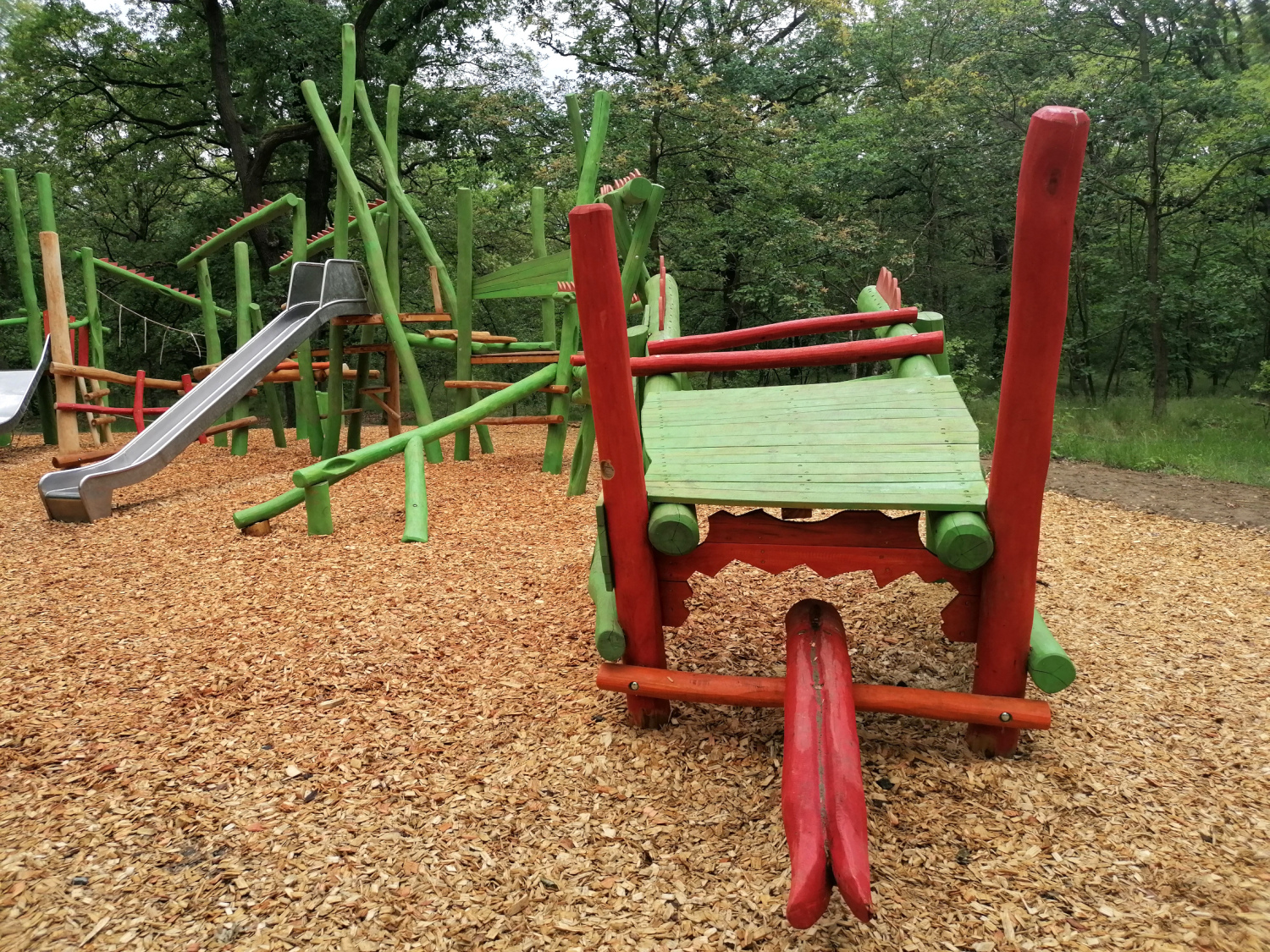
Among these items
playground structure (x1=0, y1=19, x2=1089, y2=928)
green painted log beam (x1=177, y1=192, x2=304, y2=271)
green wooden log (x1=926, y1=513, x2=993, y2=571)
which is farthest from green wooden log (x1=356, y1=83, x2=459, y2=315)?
green wooden log (x1=926, y1=513, x2=993, y2=571)

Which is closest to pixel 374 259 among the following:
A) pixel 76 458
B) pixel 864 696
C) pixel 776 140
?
pixel 76 458

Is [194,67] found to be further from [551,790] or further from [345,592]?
[551,790]

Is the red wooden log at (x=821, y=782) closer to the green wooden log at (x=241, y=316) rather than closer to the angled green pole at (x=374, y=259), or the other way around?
the angled green pole at (x=374, y=259)

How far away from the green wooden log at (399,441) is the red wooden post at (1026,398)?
3417 millimetres

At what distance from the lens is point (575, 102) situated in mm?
6570

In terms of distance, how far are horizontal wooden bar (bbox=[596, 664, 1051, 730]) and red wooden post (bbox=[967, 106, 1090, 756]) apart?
6 centimetres

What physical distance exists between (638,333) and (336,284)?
12.5 feet

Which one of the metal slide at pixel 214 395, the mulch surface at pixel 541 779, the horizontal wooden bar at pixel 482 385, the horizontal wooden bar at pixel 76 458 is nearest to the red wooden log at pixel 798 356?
the mulch surface at pixel 541 779

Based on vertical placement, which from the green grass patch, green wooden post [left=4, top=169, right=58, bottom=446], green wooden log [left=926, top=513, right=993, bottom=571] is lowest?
the green grass patch

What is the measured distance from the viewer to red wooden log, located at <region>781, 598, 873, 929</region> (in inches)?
55.7

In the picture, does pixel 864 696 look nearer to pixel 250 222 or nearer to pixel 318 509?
pixel 318 509

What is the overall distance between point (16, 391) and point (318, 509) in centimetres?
658

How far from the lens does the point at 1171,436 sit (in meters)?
9.14

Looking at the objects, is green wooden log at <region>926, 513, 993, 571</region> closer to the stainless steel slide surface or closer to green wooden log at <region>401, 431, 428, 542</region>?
green wooden log at <region>401, 431, 428, 542</region>
